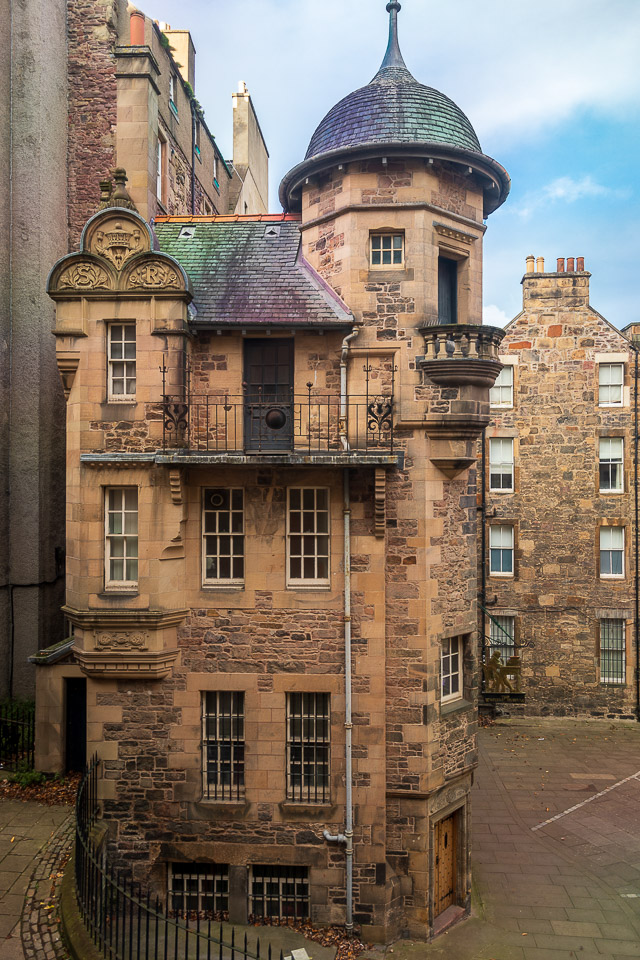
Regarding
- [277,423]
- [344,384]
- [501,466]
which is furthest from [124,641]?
[501,466]

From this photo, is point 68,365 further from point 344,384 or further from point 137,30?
point 137,30

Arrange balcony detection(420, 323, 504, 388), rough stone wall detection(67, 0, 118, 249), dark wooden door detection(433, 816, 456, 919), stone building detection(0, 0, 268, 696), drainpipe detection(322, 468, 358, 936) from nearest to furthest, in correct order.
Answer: drainpipe detection(322, 468, 358, 936) < balcony detection(420, 323, 504, 388) < dark wooden door detection(433, 816, 456, 919) < stone building detection(0, 0, 268, 696) < rough stone wall detection(67, 0, 118, 249)

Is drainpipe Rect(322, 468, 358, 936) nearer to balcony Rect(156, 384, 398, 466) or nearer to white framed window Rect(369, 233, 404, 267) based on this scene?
balcony Rect(156, 384, 398, 466)

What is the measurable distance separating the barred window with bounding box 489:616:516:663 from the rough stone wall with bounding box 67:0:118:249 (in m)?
19.8

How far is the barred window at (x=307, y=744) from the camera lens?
1252cm

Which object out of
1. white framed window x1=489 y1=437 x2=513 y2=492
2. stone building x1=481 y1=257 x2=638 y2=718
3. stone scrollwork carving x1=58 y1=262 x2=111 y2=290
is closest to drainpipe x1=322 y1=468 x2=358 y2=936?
stone scrollwork carving x1=58 y1=262 x2=111 y2=290

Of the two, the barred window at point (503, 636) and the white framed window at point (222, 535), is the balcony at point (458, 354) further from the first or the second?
the barred window at point (503, 636)

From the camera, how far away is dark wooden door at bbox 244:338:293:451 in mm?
12914

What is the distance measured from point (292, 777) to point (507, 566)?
1393 cm

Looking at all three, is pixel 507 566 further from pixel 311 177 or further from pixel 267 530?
pixel 311 177

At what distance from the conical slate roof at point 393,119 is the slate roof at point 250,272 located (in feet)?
6.42

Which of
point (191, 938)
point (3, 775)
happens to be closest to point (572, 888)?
point (191, 938)

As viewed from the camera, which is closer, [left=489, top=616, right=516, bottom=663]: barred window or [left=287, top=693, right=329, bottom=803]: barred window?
[left=287, top=693, right=329, bottom=803]: barred window

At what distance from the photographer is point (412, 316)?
12.6m
